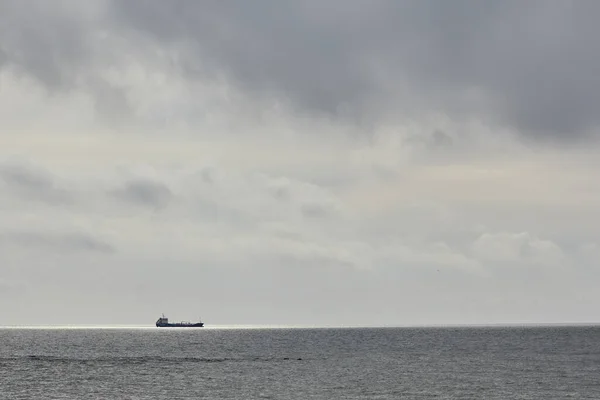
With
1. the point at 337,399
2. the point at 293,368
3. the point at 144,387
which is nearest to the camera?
the point at 337,399

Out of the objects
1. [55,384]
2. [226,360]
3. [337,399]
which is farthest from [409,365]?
[55,384]

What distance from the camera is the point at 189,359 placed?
194 m

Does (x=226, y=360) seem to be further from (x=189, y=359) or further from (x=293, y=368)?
(x=293, y=368)

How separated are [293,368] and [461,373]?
116 feet

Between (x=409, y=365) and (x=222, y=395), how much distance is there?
207 ft

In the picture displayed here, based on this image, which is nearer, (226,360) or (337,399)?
(337,399)

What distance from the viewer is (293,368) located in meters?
164

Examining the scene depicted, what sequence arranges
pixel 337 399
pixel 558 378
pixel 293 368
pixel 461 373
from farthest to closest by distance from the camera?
pixel 293 368 < pixel 461 373 < pixel 558 378 < pixel 337 399

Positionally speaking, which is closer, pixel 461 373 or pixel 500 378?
pixel 500 378

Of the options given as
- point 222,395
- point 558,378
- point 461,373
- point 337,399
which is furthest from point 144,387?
point 558,378

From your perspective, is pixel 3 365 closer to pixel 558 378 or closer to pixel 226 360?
pixel 226 360

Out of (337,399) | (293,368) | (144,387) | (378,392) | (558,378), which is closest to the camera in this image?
(337,399)

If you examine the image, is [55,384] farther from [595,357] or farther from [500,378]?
[595,357]

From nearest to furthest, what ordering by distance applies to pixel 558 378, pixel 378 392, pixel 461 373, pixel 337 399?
pixel 337 399 < pixel 378 392 < pixel 558 378 < pixel 461 373
